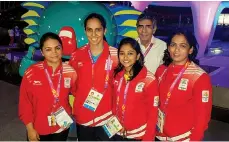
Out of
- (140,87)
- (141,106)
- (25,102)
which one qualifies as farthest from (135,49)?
(25,102)

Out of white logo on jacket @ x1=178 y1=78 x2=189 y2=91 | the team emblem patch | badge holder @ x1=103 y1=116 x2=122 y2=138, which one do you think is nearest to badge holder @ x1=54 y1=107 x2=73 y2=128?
badge holder @ x1=103 y1=116 x2=122 y2=138

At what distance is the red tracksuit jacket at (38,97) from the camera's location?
6.42ft

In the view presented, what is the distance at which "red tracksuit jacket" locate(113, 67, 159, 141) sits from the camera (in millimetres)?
1866

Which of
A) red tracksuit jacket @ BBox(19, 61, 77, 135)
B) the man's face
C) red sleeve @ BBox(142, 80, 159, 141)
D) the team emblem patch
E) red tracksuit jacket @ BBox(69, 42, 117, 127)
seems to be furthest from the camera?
the man's face

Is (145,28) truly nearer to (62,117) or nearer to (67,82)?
(67,82)

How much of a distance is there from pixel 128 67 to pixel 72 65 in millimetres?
471

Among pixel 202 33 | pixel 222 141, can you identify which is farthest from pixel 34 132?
pixel 202 33

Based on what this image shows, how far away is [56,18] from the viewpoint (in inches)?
109

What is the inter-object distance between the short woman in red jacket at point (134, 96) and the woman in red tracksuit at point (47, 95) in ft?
1.20

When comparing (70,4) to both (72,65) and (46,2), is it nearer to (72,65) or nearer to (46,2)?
(46,2)

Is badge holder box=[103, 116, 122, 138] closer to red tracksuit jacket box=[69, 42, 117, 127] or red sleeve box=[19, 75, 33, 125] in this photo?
red tracksuit jacket box=[69, 42, 117, 127]

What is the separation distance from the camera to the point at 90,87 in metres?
2.08

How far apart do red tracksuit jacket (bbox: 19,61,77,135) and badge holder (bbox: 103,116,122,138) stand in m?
0.34

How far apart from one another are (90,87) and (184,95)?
0.65m
